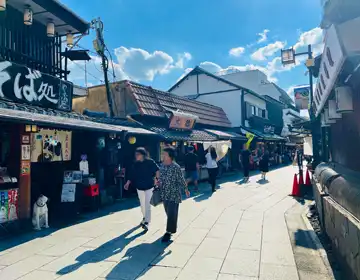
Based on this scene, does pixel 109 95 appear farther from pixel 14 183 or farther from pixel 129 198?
pixel 14 183

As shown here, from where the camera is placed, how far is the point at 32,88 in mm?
8430

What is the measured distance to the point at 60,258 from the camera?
5.24m

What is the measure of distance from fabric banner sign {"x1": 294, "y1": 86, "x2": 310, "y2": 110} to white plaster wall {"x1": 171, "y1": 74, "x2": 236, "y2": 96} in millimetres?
9078

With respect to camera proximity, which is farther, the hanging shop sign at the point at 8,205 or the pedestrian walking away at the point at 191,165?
the pedestrian walking away at the point at 191,165

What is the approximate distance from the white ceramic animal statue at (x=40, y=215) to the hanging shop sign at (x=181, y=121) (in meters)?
8.49

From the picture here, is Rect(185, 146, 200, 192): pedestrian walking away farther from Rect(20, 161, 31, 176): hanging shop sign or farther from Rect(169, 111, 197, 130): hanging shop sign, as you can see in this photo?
Rect(20, 161, 31, 176): hanging shop sign

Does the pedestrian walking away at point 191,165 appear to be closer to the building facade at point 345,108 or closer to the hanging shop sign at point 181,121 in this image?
the hanging shop sign at point 181,121

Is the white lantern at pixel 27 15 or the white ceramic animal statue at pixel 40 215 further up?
the white lantern at pixel 27 15

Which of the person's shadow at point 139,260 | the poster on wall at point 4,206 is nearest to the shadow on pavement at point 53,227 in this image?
the poster on wall at point 4,206

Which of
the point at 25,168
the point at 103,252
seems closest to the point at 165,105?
the point at 25,168

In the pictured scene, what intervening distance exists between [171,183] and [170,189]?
0.13 meters

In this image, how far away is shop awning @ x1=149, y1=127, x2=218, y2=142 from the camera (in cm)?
1352

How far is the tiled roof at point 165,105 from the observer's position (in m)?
14.4

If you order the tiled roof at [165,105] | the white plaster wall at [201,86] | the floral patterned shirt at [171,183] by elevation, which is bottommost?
the floral patterned shirt at [171,183]
